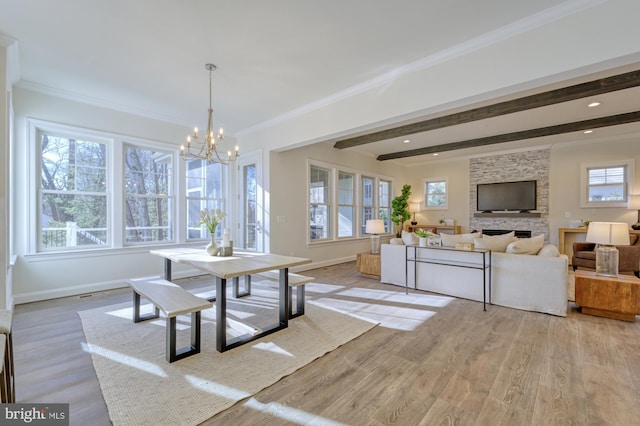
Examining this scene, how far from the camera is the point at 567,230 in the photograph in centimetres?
639

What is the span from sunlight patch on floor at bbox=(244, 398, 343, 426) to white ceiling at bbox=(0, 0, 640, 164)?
9.83 feet

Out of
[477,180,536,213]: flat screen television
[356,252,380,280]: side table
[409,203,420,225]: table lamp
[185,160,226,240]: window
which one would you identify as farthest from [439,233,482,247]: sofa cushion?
[409,203,420,225]: table lamp

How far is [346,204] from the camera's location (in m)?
7.09

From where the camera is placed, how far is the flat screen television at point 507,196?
7.15 m

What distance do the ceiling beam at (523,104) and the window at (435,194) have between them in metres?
3.75

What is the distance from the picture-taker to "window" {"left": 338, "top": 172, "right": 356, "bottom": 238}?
22.9 feet

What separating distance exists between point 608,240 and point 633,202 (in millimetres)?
4231

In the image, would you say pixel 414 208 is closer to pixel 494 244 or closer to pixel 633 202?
pixel 633 202

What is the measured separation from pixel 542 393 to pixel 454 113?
13.8ft

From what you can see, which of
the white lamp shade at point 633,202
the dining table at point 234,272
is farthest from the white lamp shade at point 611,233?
the white lamp shade at point 633,202

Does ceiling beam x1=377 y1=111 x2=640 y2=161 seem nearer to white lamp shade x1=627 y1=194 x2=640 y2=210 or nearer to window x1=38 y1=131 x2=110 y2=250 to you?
white lamp shade x1=627 y1=194 x2=640 y2=210

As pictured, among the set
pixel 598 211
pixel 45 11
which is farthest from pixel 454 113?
pixel 45 11

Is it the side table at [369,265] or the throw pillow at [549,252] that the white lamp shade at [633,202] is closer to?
the throw pillow at [549,252]

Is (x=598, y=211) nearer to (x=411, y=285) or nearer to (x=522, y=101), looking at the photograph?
(x=522, y=101)
